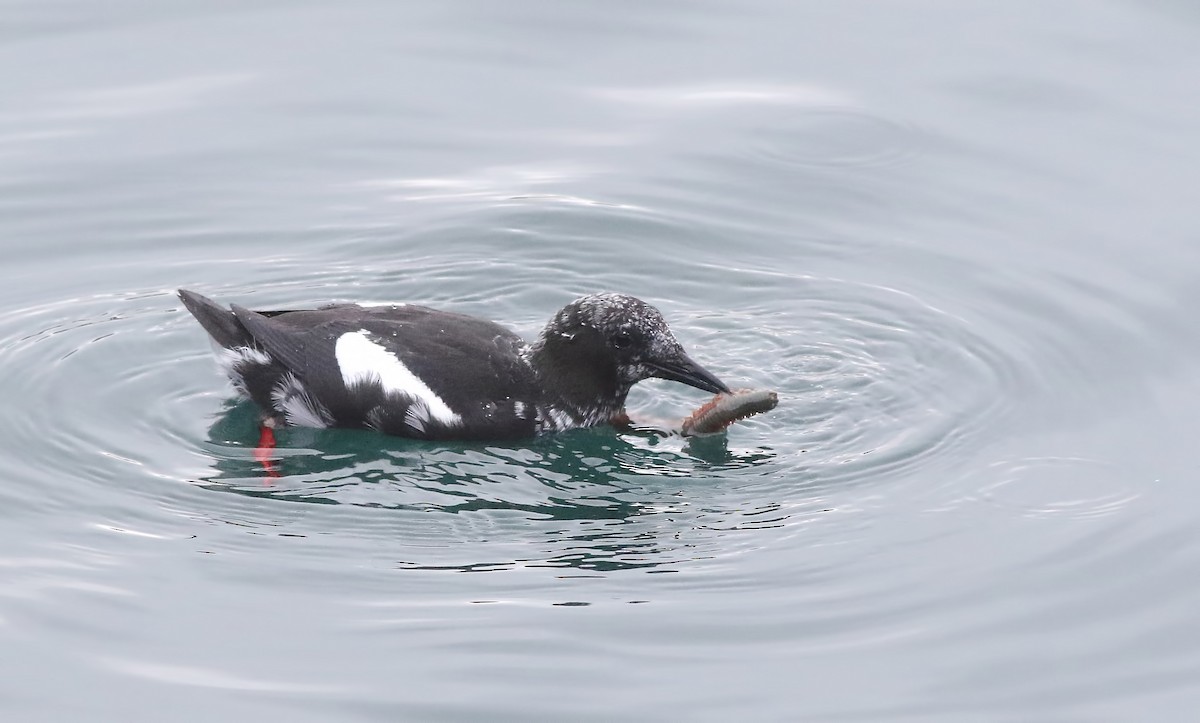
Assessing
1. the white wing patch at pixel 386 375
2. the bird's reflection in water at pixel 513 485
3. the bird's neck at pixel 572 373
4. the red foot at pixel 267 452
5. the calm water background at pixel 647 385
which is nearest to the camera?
the calm water background at pixel 647 385

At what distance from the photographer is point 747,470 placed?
9.66 meters

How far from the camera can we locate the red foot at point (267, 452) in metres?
9.66

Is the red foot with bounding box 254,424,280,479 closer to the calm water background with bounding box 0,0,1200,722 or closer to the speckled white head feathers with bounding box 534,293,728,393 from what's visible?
the calm water background with bounding box 0,0,1200,722

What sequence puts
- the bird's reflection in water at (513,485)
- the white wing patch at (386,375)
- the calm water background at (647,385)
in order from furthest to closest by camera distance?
1. the white wing patch at (386,375)
2. the bird's reflection in water at (513,485)
3. the calm water background at (647,385)

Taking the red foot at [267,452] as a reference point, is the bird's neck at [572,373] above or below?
above

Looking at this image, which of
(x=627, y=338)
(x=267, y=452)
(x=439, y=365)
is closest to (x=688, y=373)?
(x=627, y=338)

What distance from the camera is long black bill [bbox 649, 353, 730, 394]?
10109 millimetres

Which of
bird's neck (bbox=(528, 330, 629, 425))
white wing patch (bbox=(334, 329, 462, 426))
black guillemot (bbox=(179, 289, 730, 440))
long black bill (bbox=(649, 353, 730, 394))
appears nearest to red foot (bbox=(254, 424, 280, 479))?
black guillemot (bbox=(179, 289, 730, 440))

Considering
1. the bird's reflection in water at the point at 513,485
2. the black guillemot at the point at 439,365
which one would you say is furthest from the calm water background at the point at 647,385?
the black guillemot at the point at 439,365

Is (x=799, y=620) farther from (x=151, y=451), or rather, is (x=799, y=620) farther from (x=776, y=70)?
(x=776, y=70)

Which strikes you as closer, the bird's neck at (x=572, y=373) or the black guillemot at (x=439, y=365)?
the black guillemot at (x=439, y=365)

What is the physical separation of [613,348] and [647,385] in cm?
99

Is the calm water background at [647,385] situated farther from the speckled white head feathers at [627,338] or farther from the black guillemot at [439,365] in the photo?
the speckled white head feathers at [627,338]

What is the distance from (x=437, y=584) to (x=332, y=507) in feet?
3.45
